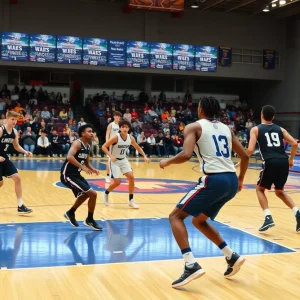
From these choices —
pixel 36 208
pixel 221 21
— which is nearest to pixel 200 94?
pixel 221 21

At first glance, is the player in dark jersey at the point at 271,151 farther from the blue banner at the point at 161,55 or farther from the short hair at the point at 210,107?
the blue banner at the point at 161,55

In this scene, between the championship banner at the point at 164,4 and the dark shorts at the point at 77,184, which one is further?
the championship banner at the point at 164,4

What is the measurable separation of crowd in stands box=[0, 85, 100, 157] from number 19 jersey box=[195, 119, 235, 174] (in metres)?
15.5

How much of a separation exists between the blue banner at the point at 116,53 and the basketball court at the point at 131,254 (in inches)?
696

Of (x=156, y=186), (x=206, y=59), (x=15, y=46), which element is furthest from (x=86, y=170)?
(x=206, y=59)

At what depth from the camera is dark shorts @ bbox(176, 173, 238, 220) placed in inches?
181

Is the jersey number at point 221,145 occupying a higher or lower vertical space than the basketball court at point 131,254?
higher

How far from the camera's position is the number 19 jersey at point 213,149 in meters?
4.63

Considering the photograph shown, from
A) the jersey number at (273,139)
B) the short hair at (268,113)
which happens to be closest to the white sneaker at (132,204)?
the jersey number at (273,139)

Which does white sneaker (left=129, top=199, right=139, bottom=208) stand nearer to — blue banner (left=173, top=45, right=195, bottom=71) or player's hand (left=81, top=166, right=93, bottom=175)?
player's hand (left=81, top=166, right=93, bottom=175)

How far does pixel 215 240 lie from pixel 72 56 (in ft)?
74.1

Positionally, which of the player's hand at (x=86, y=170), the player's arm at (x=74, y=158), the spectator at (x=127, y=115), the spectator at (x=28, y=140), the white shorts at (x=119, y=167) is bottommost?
the spectator at (x=28, y=140)

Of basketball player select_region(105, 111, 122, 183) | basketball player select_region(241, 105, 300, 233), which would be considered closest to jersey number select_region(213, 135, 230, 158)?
basketball player select_region(241, 105, 300, 233)

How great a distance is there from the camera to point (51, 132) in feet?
71.9
